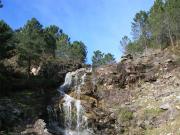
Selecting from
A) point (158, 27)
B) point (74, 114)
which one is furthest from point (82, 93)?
point (158, 27)

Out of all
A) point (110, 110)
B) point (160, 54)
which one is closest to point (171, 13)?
point (160, 54)

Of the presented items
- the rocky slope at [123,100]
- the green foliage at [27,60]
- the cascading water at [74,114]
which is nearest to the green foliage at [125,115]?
the rocky slope at [123,100]

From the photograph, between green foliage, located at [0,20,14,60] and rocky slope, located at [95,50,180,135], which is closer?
rocky slope, located at [95,50,180,135]

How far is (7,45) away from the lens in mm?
47219

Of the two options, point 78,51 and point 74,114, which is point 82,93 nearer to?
point 74,114

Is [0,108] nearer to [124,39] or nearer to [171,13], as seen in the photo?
[171,13]

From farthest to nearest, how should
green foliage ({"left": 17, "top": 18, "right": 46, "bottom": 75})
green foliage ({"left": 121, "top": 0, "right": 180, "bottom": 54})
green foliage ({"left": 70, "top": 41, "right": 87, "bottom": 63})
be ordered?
green foliage ({"left": 70, "top": 41, "right": 87, "bottom": 63}) → green foliage ({"left": 121, "top": 0, "right": 180, "bottom": 54}) → green foliage ({"left": 17, "top": 18, "right": 46, "bottom": 75})

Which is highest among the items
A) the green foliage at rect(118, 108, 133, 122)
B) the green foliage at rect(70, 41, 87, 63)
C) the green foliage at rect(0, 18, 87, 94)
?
the green foliage at rect(70, 41, 87, 63)

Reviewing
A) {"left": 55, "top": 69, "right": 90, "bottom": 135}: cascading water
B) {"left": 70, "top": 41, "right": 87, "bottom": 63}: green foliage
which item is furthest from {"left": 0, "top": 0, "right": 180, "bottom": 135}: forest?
{"left": 70, "top": 41, "right": 87, "bottom": 63}: green foliage

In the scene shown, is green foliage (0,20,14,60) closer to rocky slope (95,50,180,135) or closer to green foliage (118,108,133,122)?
rocky slope (95,50,180,135)

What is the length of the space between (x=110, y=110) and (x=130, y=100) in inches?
112

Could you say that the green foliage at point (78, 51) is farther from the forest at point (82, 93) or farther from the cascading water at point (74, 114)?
the cascading water at point (74, 114)

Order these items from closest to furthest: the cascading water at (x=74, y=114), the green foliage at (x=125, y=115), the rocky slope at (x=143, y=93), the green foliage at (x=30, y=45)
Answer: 1. the rocky slope at (x=143, y=93)
2. the cascading water at (x=74, y=114)
3. the green foliage at (x=125, y=115)
4. the green foliage at (x=30, y=45)

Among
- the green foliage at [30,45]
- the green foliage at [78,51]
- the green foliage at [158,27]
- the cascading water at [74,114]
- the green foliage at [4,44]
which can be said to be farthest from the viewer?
the green foliage at [78,51]
